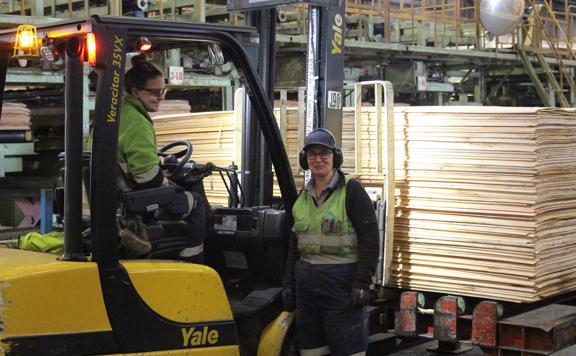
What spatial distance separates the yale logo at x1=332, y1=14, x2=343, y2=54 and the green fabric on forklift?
7.28 feet

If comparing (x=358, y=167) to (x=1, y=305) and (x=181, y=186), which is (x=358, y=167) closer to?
(x=181, y=186)

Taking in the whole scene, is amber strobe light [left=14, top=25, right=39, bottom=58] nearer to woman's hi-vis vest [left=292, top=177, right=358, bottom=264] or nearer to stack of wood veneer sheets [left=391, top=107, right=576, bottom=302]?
woman's hi-vis vest [left=292, top=177, right=358, bottom=264]

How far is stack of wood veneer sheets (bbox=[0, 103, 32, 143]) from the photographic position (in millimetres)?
9258

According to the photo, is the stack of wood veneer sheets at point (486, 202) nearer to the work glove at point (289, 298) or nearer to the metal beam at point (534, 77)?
the work glove at point (289, 298)

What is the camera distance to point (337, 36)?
5922mm

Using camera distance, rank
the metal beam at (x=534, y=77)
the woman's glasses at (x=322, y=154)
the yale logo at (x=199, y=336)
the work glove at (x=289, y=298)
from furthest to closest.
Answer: the metal beam at (x=534, y=77) → the work glove at (x=289, y=298) → the woman's glasses at (x=322, y=154) → the yale logo at (x=199, y=336)

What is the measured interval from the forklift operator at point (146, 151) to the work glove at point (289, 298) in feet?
1.72

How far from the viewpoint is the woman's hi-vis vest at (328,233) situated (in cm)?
482

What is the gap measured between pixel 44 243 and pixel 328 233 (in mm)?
1480

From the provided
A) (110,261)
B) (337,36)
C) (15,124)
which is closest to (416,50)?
(15,124)

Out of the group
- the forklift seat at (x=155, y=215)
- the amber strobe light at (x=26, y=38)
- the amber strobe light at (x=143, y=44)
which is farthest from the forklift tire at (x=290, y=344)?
the amber strobe light at (x=26, y=38)

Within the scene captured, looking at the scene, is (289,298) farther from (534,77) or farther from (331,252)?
(534,77)

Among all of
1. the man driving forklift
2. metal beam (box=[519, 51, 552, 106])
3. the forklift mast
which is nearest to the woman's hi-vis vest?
the man driving forklift

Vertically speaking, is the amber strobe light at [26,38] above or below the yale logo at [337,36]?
below
